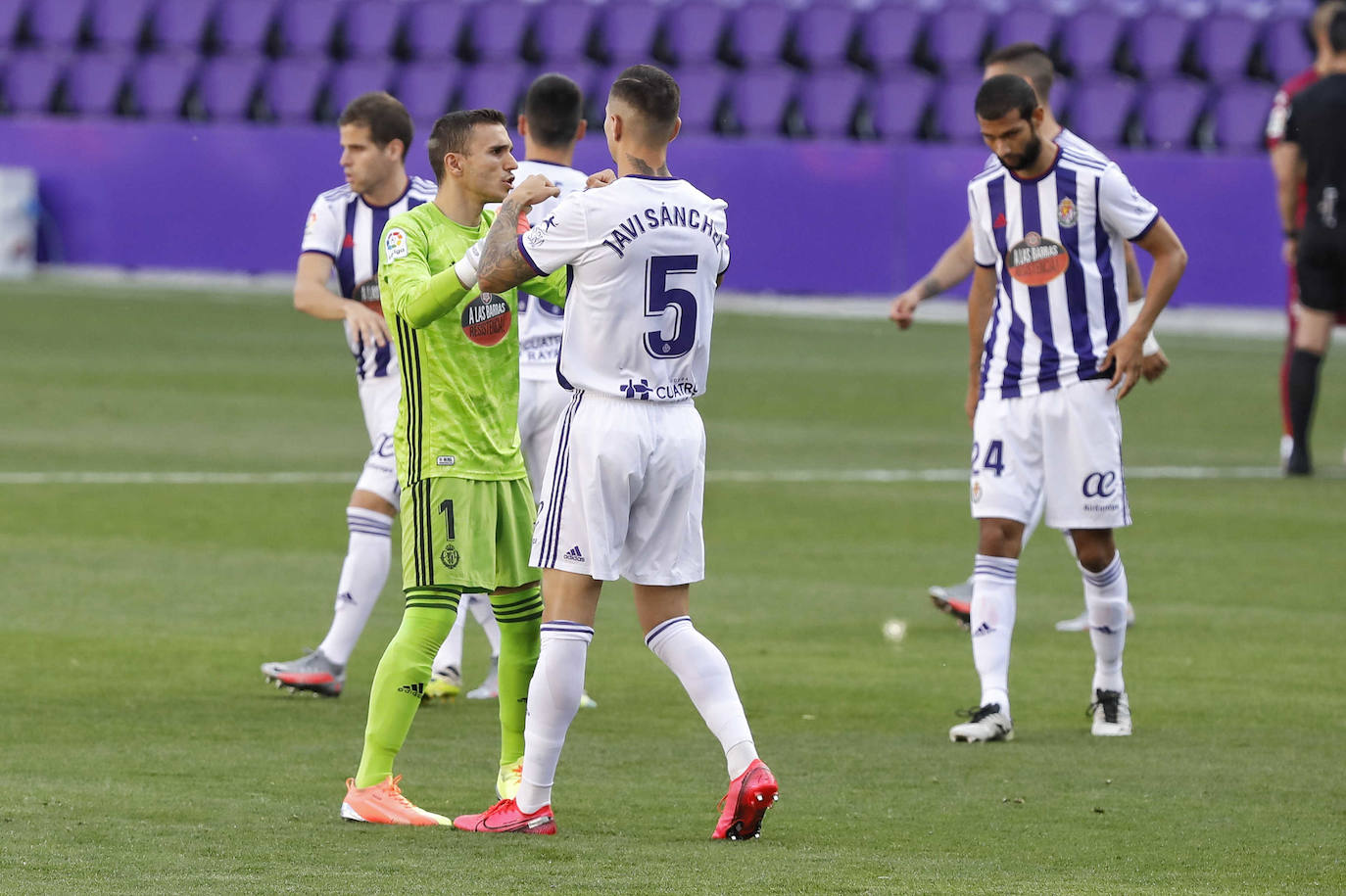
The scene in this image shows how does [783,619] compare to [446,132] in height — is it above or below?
below

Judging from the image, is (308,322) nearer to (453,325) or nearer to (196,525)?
(196,525)

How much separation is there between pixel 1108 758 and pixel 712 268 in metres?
2.08

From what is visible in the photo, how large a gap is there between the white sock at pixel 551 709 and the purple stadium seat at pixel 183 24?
25440 millimetres

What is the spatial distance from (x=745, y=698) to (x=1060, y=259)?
5.87 ft

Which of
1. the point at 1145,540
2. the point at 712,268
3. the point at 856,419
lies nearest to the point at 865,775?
the point at 712,268

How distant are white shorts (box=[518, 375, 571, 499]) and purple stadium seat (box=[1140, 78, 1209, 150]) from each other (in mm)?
20239

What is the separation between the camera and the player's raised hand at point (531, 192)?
530 centimetres

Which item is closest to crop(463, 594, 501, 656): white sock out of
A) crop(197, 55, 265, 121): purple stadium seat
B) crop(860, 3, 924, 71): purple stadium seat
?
crop(860, 3, 924, 71): purple stadium seat

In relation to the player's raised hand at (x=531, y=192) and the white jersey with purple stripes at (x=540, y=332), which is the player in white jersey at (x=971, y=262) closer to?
the white jersey with purple stripes at (x=540, y=332)

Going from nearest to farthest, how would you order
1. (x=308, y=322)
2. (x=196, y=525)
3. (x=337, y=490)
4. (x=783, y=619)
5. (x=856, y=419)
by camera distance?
(x=783, y=619) < (x=196, y=525) < (x=337, y=490) < (x=856, y=419) < (x=308, y=322)

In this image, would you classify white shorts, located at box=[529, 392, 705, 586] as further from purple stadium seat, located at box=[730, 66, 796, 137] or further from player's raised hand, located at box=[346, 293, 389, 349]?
purple stadium seat, located at box=[730, 66, 796, 137]

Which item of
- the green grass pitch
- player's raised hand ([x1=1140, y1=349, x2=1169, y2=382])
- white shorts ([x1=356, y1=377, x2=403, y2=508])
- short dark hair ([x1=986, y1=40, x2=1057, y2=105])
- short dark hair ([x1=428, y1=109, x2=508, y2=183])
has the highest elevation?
short dark hair ([x1=986, y1=40, x2=1057, y2=105])

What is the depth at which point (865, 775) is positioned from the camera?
618 cm

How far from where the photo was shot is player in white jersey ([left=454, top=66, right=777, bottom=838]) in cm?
525
